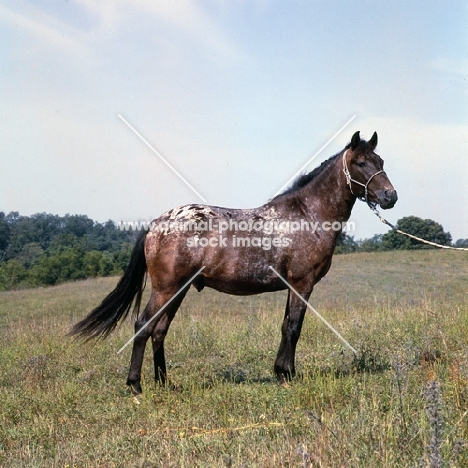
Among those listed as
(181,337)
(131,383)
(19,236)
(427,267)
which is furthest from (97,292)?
(19,236)

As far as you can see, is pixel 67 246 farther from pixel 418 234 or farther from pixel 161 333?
pixel 161 333

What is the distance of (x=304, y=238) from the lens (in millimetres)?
6621

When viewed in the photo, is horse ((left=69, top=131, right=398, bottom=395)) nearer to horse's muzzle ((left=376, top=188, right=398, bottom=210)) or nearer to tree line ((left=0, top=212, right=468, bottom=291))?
horse's muzzle ((left=376, top=188, right=398, bottom=210))

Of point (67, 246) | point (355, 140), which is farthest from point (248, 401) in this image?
point (67, 246)

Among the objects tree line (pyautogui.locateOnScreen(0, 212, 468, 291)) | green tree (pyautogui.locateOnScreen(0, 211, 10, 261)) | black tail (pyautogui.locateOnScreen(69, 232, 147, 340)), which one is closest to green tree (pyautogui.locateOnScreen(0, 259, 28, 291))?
tree line (pyautogui.locateOnScreen(0, 212, 468, 291))

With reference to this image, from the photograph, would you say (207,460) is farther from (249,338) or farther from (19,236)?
(19,236)

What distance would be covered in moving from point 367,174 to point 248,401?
303cm

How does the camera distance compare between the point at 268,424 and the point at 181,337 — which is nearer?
the point at 268,424

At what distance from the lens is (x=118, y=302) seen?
6.86m

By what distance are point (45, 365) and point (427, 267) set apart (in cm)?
3197

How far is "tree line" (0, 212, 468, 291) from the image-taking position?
59062 mm

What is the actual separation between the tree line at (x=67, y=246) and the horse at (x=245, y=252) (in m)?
42.7

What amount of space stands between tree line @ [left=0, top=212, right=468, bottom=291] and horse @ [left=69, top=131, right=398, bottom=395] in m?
42.7

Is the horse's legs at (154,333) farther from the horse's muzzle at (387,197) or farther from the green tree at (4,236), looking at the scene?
the green tree at (4,236)
